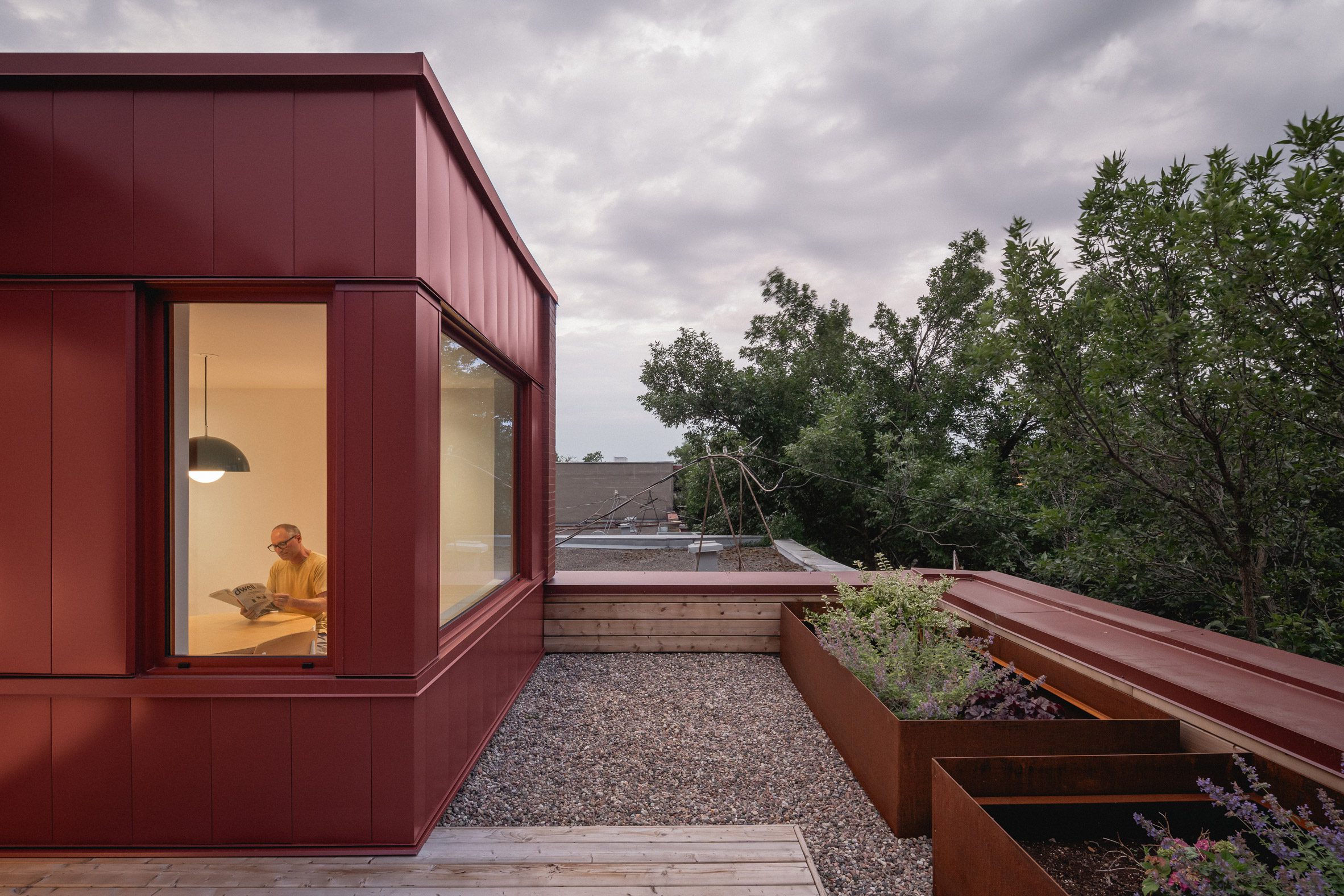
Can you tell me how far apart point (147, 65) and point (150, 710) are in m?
2.34

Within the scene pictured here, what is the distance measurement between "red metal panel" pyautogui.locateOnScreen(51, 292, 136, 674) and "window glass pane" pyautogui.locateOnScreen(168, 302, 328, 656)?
0.14 meters

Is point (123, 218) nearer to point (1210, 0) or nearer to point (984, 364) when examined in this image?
point (984, 364)

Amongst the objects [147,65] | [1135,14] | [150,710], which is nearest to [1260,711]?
[150,710]

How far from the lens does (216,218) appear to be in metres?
2.01

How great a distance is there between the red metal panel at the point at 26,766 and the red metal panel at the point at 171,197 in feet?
5.48

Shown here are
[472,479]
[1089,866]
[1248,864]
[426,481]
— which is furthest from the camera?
[472,479]

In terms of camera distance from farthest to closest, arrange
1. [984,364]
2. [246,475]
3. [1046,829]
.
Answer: [984,364] < [246,475] < [1046,829]

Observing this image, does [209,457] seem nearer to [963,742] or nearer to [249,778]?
[249,778]

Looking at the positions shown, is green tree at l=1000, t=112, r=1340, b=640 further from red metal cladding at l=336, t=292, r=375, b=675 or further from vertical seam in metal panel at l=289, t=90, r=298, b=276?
vertical seam in metal panel at l=289, t=90, r=298, b=276

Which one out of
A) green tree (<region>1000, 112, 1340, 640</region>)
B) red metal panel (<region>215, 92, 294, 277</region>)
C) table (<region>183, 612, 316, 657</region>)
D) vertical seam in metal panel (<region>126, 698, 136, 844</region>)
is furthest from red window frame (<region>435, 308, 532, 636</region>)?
green tree (<region>1000, 112, 1340, 640</region>)

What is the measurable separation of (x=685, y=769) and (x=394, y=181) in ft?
9.44

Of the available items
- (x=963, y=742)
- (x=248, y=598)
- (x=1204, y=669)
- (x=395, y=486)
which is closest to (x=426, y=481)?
(x=395, y=486)

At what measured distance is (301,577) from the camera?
2357 millimetres

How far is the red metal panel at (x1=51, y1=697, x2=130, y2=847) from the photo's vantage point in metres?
2.01
